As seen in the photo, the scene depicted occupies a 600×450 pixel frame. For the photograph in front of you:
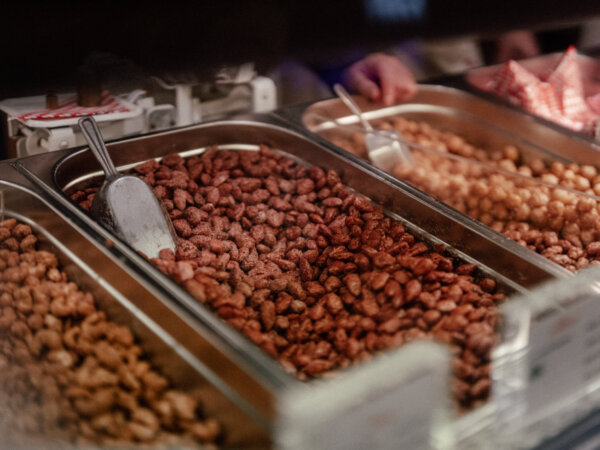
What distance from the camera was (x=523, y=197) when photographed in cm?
169

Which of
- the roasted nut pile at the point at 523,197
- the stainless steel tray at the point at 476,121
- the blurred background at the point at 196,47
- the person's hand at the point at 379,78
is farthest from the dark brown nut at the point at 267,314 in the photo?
the person's hand at the point at 379,78

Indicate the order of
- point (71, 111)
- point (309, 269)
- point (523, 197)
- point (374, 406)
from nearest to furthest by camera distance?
point (374, 406)
point (309, 269)
point (71, 111)
point (523, 197)

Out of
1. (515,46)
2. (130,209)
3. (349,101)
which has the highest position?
(515,46)

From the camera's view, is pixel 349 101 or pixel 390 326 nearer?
pixel 390 326

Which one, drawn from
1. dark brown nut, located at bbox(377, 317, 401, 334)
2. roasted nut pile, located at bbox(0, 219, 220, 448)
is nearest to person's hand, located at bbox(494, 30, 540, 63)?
dark brown nut, located at bbox(377, 317, 401, 334)

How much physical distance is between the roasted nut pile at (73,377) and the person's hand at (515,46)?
166cm

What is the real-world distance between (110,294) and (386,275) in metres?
0.53

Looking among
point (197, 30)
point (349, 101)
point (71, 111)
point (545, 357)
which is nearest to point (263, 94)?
point (349, 101)

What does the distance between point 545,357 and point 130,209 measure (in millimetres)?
917

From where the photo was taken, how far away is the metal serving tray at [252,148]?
3.05 ft

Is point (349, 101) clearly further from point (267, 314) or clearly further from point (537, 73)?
point (267, 314)

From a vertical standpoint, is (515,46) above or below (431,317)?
above

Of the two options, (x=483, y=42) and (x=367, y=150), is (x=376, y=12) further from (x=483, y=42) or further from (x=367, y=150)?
(x=483, y=42)

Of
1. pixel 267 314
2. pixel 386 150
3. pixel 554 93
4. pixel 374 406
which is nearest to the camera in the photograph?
pixel 374 406
